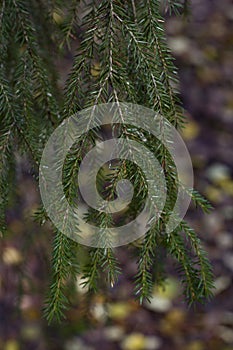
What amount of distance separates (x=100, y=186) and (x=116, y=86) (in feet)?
0.87

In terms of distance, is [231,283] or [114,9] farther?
[231,283]

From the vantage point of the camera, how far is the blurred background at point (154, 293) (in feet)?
7.68

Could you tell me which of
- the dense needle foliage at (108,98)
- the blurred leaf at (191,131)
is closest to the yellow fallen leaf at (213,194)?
the blurred leaf at (191,131)

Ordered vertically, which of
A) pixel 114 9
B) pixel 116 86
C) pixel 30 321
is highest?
pixel 114 9

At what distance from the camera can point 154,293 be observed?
2.61 metres

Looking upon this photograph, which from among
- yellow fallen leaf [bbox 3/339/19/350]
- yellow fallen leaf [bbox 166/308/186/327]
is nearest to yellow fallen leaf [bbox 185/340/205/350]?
yellow fallen leaf [bbox 166/308/186/327]

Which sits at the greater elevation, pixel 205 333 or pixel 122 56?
pixel 122 56

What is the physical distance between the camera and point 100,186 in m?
1.13

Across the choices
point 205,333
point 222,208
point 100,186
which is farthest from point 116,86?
point 222,208

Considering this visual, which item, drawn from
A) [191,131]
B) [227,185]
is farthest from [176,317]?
[191,131]

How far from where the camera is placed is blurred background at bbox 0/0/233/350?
7.68ft

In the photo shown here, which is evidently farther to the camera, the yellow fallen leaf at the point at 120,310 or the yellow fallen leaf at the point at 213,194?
the yellow fallen leaf at the point at 213,194

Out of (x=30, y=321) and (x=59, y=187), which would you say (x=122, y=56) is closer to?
(x=59, y=187)

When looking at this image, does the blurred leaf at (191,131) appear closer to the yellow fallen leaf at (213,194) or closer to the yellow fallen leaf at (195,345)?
the yellow fallen leaf at (213,194)
